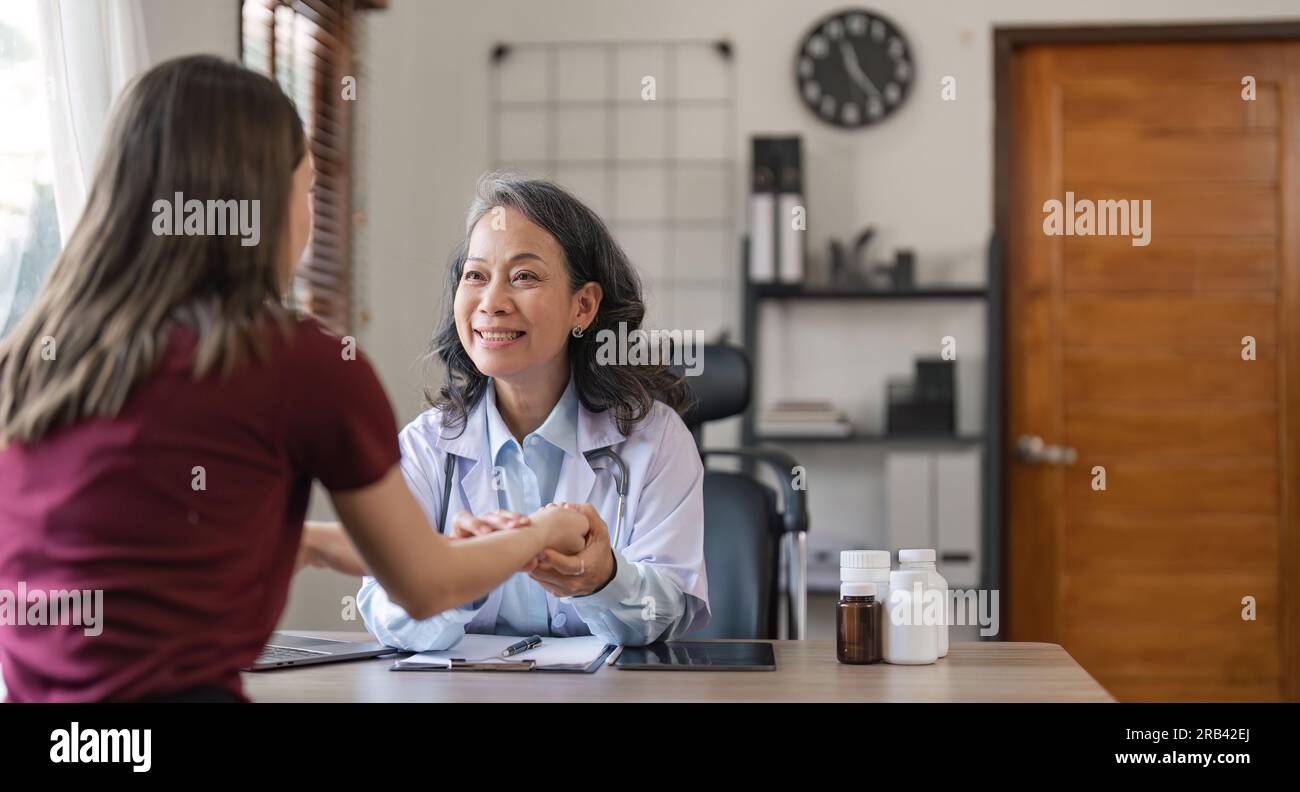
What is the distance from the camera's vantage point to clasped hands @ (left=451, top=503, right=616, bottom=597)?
1.37m

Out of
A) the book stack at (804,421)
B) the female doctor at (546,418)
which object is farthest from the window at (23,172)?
the book stack at (804,421)

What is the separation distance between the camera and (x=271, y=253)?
0.95m

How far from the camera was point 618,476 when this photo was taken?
1696 mm

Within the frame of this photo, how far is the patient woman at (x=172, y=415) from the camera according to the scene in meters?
0.87

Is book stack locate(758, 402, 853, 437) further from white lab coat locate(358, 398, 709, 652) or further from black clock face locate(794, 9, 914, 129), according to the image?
white lab coat locate(358, 398, 709, 652)

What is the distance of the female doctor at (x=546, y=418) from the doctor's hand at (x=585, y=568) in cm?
7

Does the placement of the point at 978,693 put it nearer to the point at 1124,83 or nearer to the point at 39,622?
the point at 39,622

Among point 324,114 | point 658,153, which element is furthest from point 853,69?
point 324,114

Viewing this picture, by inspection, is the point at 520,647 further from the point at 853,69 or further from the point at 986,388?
the point at 853,69

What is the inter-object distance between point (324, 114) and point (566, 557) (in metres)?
2.03
